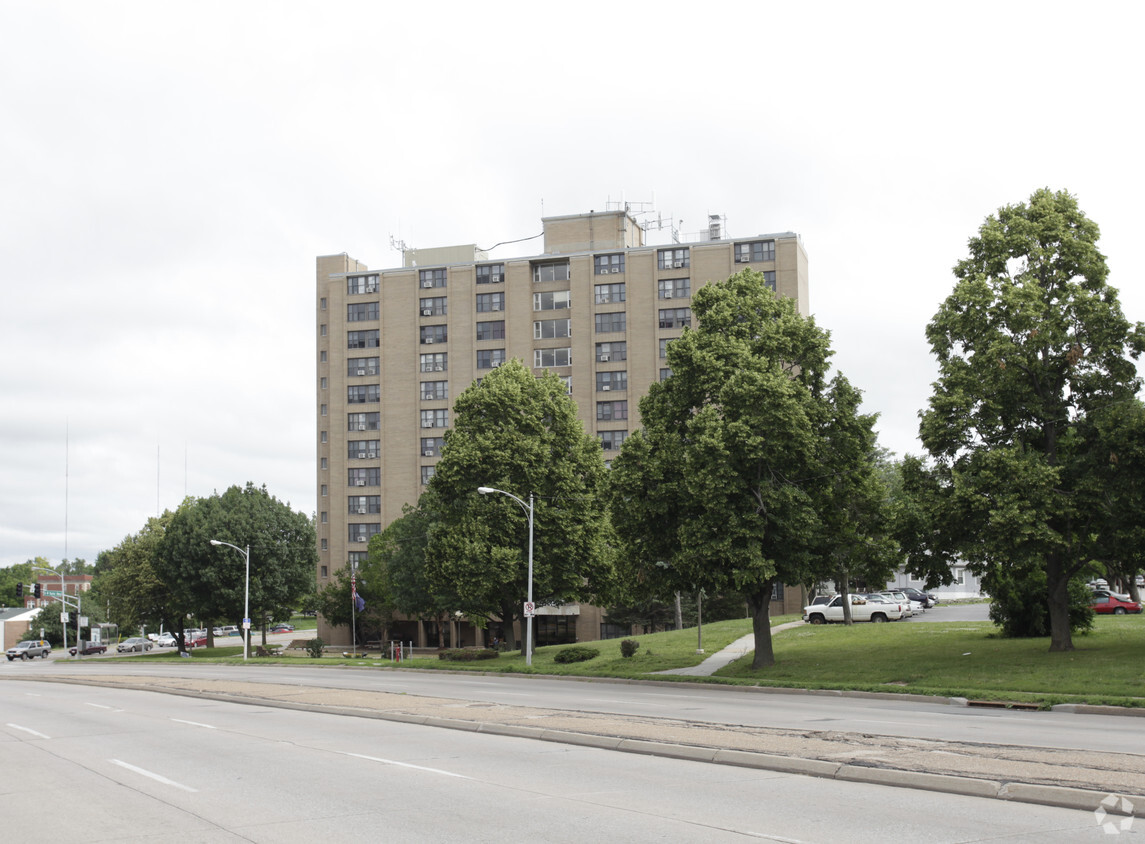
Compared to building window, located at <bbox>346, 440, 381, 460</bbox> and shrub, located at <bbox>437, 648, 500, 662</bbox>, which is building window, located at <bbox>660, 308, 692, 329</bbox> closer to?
building window, located at <bbox>346, 440, 381, 460</bbox>

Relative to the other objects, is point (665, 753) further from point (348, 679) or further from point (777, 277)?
point (777, 277)

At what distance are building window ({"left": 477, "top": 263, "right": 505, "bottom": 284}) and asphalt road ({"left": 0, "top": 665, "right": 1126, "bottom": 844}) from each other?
8198 cm

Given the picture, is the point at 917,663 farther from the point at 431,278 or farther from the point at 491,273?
the point at 431,278

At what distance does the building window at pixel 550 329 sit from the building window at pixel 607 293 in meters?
3.48

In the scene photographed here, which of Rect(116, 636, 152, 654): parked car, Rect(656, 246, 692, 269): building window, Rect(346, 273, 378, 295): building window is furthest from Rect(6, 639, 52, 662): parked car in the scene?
Rect(656, 246, 692, 269): building window

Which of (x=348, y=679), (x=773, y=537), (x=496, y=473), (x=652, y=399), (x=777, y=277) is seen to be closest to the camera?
(x=773, y=537)

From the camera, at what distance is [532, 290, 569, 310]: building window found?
96.6 m

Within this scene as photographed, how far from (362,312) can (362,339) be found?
9.05 feet

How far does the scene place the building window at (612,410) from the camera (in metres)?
93.8

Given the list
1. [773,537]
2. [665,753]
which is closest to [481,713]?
[665,753]

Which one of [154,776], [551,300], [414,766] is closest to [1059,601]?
[414,766]

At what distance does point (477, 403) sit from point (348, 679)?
16.8 m

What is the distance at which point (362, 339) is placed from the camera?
4021 inches

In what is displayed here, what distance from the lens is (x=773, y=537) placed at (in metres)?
34.8
